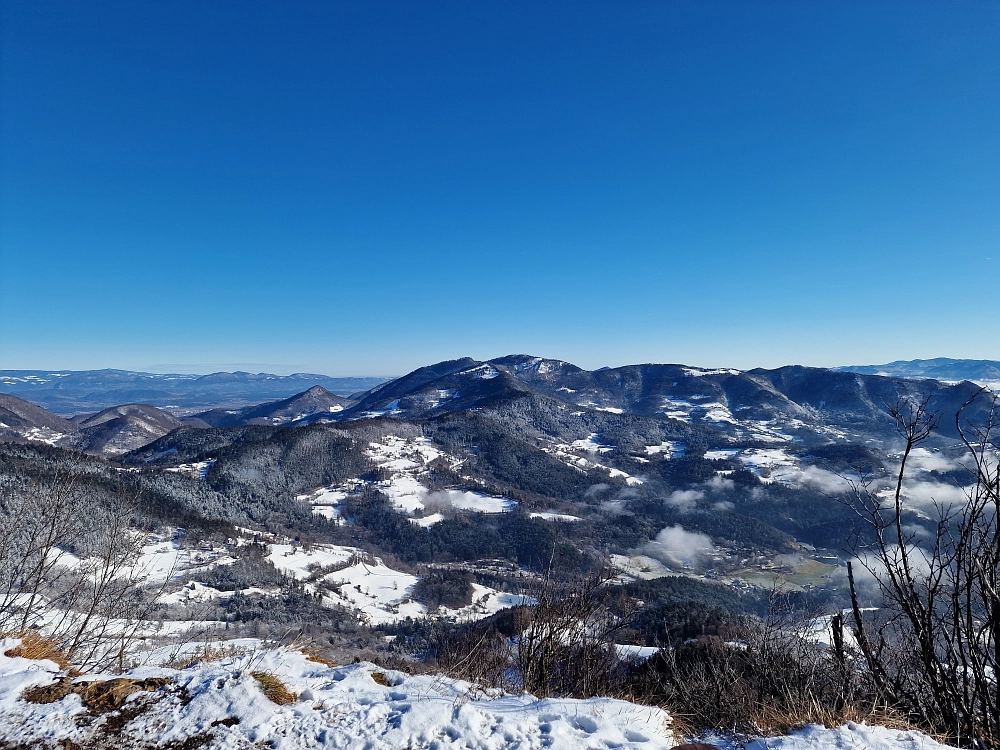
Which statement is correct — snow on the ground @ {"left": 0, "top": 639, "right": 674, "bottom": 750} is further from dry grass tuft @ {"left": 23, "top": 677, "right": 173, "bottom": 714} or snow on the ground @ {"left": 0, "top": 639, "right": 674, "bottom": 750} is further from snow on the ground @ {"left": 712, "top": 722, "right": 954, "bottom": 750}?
snow on the ground @ {"left": 712, "top": 722, "right": 954, "bottom": 750}

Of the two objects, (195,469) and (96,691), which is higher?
(96,691)

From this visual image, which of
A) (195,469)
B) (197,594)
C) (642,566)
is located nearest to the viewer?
(197,594)

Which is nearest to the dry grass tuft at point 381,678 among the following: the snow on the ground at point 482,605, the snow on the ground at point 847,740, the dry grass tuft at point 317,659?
the dry grass tuft at point 317,659

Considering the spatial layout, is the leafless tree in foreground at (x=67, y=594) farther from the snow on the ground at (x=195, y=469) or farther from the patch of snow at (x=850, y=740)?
the snow on the ground at (x=195, y=469)

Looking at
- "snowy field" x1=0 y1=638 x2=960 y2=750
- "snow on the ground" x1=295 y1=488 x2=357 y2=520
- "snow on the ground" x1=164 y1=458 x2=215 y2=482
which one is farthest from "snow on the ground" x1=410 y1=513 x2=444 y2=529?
"snowy field" x1=0 y1=638 x2=960 y2=750

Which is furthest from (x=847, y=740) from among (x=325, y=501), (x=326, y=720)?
(x=325, y=501)

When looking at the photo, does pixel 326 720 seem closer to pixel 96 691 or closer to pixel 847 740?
pixel 96 691

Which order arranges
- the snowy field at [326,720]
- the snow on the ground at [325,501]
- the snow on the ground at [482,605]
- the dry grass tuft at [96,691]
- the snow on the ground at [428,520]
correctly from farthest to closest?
1. the snow on the ground at [325,501]
2. the snow on the ground at [428,520]
3. the snow on the ground at [482,605]
4. the dry grass tuft at [96,691]
5. the snowy field at [326,720]
